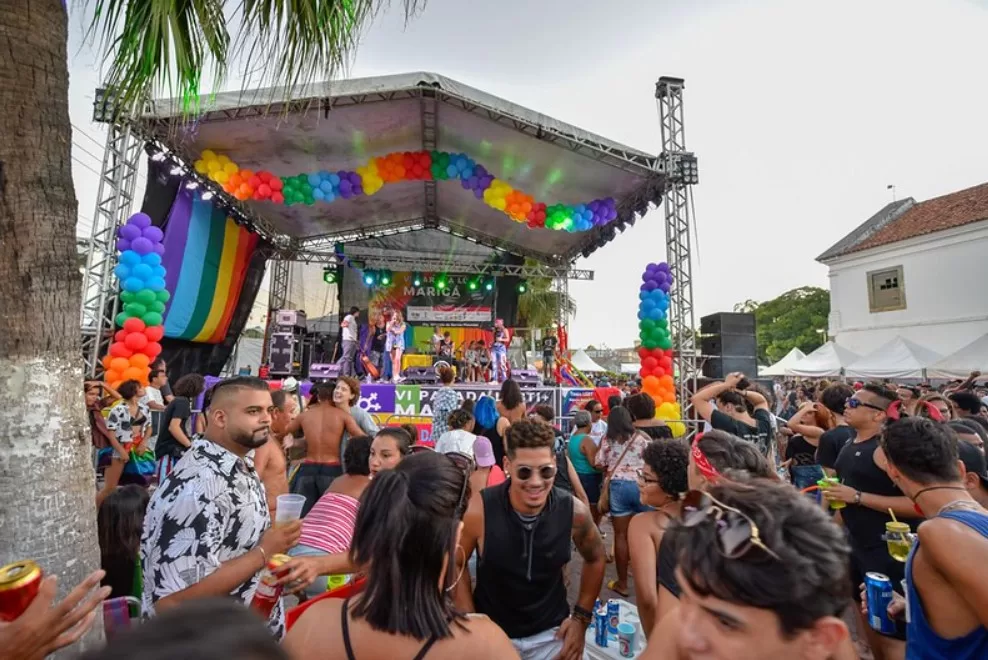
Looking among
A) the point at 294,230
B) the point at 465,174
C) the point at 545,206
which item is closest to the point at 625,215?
the point at 545,206

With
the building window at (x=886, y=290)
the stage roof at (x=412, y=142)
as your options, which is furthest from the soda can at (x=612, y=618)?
the building window at (x=886, y=290)

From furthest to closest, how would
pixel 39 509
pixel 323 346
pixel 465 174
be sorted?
pixel 323 346 < pixel 465 174 < pixel 39 509

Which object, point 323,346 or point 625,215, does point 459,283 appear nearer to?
point 323,346

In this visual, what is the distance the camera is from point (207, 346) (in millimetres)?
12539

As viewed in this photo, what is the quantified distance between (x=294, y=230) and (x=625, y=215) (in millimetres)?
9370

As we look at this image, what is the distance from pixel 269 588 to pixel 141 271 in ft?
26.5

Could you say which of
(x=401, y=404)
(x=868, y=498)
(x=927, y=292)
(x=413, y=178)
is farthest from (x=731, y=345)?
(x=927, y=292)

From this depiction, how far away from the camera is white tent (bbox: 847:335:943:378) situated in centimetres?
1605

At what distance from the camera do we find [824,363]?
18.6 metres

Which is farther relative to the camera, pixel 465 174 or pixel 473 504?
pixel 465 174

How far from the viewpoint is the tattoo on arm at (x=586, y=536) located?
2.33 meters

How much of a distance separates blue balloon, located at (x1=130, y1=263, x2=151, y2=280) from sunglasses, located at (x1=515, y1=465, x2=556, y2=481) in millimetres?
8179

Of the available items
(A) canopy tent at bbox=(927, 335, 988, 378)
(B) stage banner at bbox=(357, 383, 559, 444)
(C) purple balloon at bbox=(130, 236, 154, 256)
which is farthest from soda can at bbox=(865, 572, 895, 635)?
(A) canopy tent at bbox=(927, 335, 988, 378)

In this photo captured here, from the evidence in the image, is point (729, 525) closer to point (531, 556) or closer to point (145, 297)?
point (531, 556)
